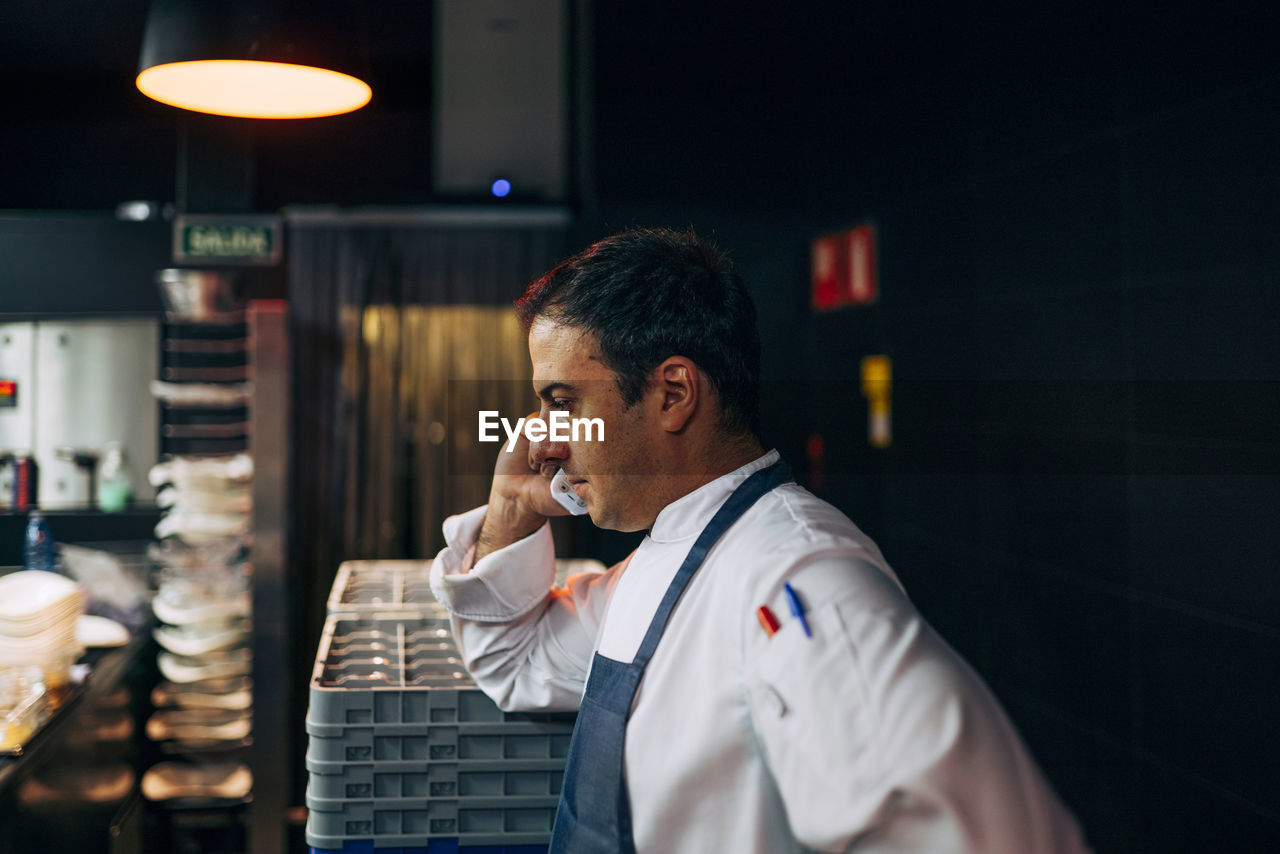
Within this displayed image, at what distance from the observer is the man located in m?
0.86

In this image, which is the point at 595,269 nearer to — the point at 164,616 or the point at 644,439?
the point at 644,439

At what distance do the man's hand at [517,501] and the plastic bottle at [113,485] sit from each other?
3.01 m

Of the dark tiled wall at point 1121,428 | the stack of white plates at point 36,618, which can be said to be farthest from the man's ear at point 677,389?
the stack of white plates at point 36,618

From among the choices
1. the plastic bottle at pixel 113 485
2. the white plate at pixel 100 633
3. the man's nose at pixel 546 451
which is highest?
the man's nose at pixel 546 451

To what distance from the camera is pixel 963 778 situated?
841mm

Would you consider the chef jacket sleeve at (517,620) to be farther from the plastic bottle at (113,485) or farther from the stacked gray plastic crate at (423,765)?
the plastic bottle at (113,485)

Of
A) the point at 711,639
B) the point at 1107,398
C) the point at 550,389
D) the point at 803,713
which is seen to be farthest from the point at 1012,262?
the point at 803,713

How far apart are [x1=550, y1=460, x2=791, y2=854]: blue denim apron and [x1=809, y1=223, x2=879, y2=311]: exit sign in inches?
118

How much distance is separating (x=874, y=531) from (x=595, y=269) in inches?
124

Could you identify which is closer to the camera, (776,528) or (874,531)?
(776,528)

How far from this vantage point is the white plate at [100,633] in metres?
3.00

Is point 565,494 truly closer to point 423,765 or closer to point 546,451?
point 546,451

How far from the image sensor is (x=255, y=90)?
1.92 m

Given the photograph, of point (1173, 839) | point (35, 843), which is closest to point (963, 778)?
point (1173, 839)
